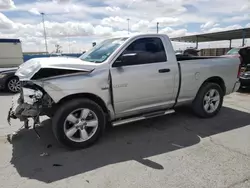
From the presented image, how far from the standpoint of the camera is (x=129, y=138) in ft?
14.4

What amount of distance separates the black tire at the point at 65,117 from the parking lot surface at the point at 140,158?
127 millimetres

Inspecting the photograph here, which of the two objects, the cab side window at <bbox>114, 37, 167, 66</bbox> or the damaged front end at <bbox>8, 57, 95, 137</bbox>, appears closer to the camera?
the damaged front end at <bbox>8, 57, 95, 137</bbox>

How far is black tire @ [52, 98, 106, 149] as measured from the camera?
12.1 ft

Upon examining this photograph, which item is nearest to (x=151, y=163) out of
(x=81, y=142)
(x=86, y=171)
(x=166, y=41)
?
(x=86, y=171)

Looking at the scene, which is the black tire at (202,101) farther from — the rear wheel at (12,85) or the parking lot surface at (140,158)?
the rear wheel at (12,85)

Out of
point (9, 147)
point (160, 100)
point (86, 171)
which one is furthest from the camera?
point (160, 100)

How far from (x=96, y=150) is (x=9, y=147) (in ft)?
5.14

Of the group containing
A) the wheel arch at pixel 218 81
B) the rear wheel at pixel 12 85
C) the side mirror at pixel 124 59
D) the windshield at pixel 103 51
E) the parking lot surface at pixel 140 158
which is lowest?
the parking lot surface at pixel 140 158

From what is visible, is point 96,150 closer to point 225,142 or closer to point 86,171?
point 86,171

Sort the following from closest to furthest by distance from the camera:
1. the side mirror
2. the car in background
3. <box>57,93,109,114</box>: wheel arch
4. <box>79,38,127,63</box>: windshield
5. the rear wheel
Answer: <box>57,93,109,114</box>: wheel arch
the side mirror
<box>79,38,127,63</box>: windshield
the car in background
the rear wheel

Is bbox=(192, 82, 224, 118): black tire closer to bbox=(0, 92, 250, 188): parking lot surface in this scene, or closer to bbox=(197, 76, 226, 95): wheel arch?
bbox=(197, 76, 226, 95): wheel arch

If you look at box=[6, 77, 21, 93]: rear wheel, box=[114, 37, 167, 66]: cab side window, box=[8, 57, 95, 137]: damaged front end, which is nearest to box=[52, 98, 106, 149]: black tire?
box=[8, 57, 95, 137]: damaged front end

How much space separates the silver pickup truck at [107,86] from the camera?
12.2ft

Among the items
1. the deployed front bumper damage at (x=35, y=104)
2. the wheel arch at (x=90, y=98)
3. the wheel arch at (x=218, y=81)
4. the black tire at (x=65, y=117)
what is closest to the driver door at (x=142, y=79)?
the wheel arch at (x=90, y=98)
